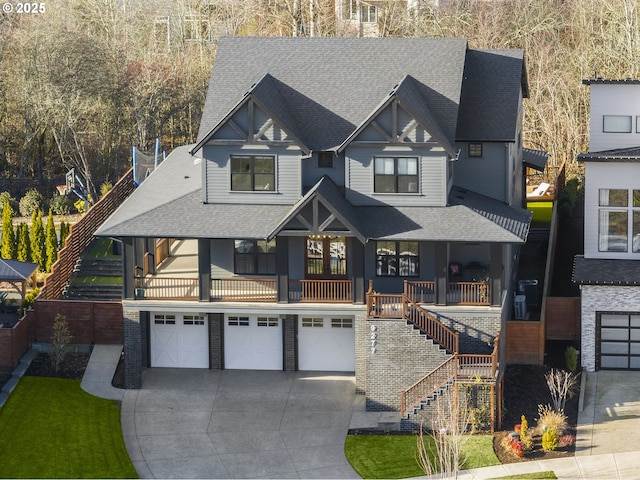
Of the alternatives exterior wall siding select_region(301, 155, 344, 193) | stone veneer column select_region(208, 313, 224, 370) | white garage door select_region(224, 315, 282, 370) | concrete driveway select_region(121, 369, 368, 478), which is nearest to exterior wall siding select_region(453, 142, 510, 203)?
exterior wall siding select_region(301, 155, 344, 193)

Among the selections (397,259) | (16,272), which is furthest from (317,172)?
(16,272)

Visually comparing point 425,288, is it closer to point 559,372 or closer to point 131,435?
point 559,372

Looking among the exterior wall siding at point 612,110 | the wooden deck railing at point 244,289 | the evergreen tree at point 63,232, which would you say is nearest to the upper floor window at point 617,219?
the exterior wall siding at point 612,110

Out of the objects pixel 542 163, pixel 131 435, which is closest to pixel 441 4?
pixel 542 163

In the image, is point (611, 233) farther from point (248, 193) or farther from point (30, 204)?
point (30, 204)

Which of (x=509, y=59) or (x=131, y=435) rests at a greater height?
(x=509, y=59)

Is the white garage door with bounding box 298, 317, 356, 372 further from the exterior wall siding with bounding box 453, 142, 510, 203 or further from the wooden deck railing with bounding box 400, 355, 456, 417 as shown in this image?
the exterior wall siding with bounding box 453, 142, 510, 203
